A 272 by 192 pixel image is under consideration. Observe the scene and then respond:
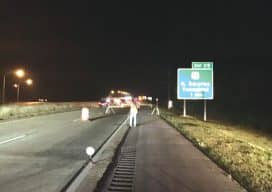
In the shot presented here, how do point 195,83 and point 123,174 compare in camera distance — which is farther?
point 195,83

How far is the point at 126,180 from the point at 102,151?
5422 millimetres

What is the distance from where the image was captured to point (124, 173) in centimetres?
1178

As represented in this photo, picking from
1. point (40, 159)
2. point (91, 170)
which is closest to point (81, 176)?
point (91, 170)

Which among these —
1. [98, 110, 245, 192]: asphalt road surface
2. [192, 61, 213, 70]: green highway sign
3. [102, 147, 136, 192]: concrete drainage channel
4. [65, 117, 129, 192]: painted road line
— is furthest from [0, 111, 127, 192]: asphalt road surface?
[192, 61, 213, 70]: green highway sign

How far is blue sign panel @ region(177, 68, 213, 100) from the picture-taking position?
3603 centimetres

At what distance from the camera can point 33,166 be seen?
1260 cm

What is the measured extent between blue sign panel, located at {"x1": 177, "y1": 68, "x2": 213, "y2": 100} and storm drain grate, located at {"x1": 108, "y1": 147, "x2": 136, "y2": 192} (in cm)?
2035

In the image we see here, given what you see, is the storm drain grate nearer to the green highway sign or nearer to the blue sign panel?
the blue sign panel

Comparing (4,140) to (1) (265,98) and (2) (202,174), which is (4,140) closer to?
(2) (202,174)

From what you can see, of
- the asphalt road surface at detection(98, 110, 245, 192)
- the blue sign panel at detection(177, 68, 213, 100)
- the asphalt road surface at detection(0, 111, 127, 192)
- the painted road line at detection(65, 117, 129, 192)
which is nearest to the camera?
the painted road line at detection(65, 117, 129, 192)

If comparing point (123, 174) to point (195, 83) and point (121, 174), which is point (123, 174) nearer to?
point (121, 174)

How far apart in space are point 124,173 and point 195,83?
81.8 feet

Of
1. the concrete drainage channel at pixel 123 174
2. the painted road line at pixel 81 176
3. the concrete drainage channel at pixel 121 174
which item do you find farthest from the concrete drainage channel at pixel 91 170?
the concrete drainage channel at pixel 123 174

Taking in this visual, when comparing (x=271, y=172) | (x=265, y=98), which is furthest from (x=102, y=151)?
(x=265, y=98)
